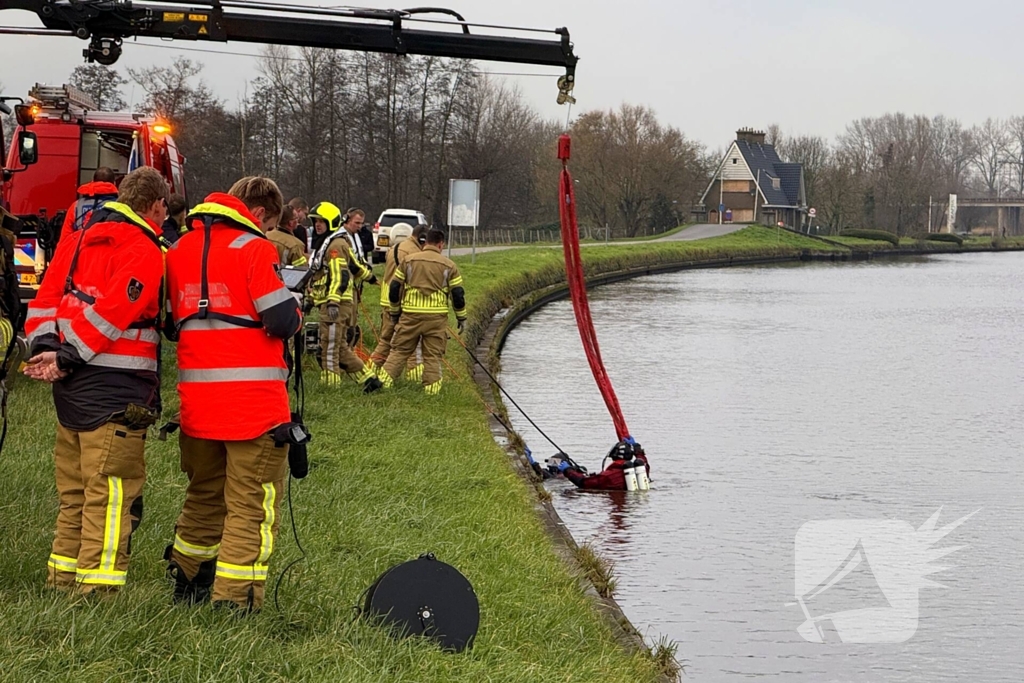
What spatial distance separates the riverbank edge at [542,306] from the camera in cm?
820

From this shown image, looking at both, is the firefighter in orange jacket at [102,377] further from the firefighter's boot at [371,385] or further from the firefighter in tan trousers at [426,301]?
the firefighter in tan trousers at [426,301]

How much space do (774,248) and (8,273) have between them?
77.7 meters

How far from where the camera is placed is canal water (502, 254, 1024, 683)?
9.16 m

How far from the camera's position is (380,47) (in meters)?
10.7

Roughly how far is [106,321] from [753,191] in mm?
119641

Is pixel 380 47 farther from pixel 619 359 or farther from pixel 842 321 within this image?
pixel 842 321

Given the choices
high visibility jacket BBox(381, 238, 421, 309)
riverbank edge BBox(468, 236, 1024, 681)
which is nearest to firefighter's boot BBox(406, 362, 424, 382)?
high visibility jacket BBox(381, 238, 421, 309)

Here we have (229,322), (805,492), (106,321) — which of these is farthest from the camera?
(805,492)

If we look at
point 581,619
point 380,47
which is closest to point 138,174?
point 581,619

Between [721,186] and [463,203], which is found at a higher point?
[721,186]

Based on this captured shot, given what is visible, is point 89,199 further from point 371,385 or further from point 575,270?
point 371,385

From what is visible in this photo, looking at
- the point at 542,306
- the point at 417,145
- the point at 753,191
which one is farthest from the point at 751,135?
the point at 542,306

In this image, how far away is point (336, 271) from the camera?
49.7 feet

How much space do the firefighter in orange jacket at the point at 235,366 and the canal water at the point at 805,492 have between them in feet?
10.5
